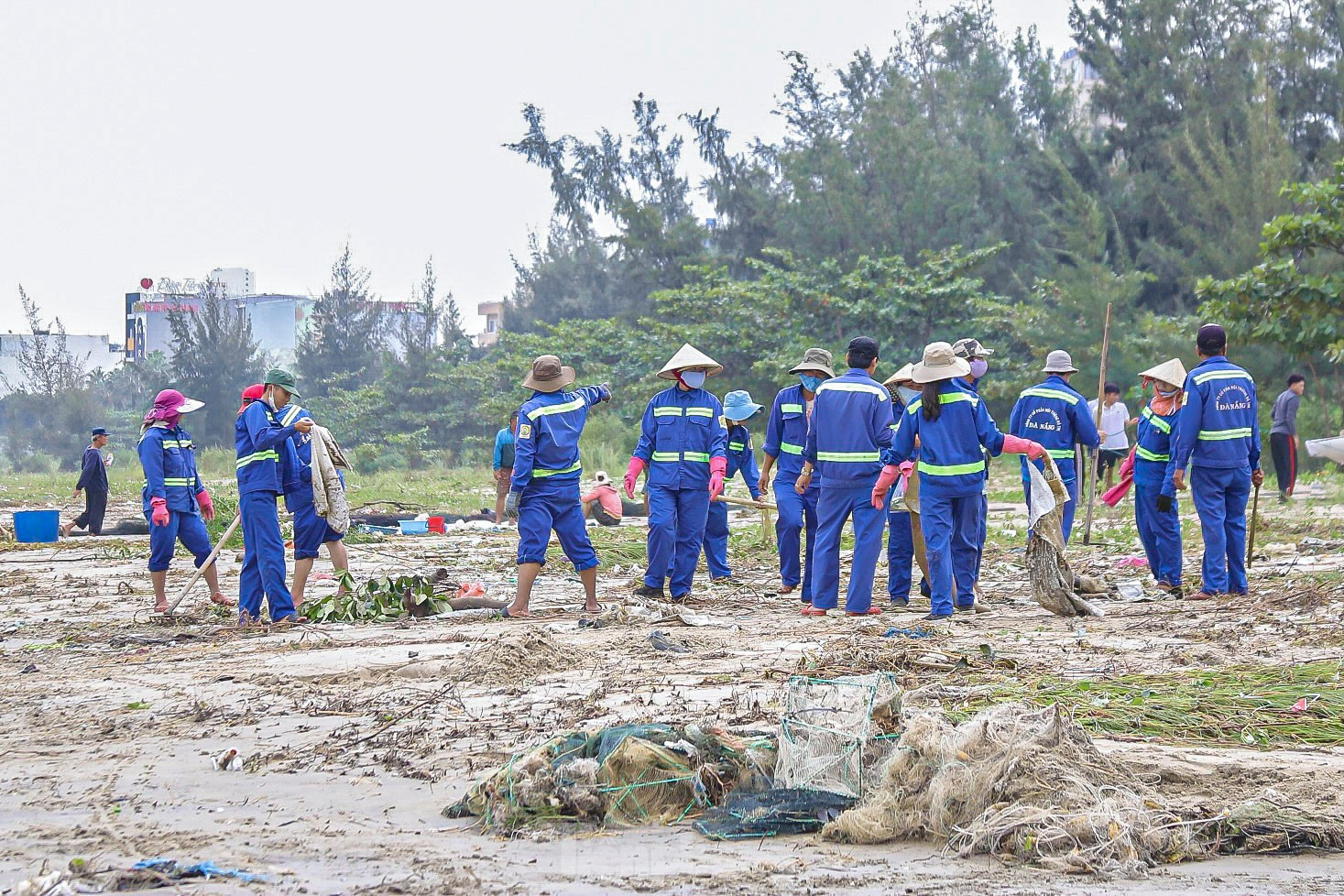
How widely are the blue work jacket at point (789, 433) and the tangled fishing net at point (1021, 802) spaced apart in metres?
6.35

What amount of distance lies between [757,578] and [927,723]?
7.91 m

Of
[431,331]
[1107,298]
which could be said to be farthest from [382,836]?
[431,331]

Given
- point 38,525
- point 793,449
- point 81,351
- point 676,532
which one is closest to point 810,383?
point 793,449

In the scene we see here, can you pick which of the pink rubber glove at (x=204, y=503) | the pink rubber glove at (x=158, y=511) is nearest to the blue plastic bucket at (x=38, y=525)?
the pink rubber glove at (x=204, y=503)

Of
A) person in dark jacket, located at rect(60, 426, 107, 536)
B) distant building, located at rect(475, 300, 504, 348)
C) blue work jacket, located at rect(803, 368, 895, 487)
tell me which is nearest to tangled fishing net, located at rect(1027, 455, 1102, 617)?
blue work jacket, located at rect(803, 368, 895, 487)

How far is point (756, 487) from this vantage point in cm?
1230

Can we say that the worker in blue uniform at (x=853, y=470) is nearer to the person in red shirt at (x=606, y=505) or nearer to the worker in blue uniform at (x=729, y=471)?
the worker in blue uniform at (x=729, y=471)

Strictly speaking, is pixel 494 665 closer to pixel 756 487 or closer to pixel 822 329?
pixel 756 487

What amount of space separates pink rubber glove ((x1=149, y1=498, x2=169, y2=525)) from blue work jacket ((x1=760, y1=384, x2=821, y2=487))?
4604 mm

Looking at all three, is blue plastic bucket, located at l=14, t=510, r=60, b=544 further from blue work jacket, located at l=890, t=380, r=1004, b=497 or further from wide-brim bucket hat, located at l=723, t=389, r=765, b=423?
blue work jacket, located at l=890, t=380, r=1004, b=497

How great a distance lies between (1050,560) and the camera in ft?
29.8

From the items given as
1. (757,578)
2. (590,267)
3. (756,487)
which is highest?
(590,267)

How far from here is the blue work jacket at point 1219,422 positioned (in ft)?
30.8

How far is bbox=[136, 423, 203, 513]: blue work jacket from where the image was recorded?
33.5ft
